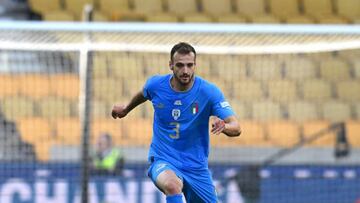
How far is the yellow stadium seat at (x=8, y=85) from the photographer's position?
1015 cm

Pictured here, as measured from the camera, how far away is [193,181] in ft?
19.5

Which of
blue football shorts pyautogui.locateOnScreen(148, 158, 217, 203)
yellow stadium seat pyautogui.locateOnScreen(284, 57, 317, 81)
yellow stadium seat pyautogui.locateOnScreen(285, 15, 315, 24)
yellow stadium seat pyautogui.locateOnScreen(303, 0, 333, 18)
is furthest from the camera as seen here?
yellow stadium seat pyautogui.locateOnScreen(303, 0, 333, 18)

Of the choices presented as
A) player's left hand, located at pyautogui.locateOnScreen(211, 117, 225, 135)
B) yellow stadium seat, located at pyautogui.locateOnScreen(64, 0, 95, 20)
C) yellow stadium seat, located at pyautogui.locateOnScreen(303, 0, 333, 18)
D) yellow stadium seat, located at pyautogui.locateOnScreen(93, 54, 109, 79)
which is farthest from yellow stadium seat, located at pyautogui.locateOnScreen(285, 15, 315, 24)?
player's left hand, located at pyautogui.locateOnScreen(211, 117, 225, 135)

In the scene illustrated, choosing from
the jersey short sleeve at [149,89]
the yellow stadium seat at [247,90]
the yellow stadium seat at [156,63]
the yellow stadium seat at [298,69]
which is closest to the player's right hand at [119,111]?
the jersey short sleeve at [149,89]

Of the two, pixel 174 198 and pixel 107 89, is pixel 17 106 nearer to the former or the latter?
pixel 107 89

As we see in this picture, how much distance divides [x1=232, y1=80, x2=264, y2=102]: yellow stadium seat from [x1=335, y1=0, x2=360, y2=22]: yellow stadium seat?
4.18 meters

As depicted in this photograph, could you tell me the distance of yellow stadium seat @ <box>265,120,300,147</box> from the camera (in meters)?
10.7

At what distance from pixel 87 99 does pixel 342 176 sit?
9.54 ft

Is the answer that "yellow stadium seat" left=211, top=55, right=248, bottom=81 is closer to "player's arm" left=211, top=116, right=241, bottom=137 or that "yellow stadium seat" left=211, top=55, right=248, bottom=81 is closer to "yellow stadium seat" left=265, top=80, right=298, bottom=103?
"yellow stadium seat" left=265, top=80, right=298, bottom=103

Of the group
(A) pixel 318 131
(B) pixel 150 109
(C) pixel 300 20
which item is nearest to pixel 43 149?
(B) pixel 150 109

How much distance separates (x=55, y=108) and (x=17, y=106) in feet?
1.43

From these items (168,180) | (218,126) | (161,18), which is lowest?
(168,180)

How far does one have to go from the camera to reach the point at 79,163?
31.8ft

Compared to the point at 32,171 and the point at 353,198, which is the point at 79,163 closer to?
the point at 32,171
